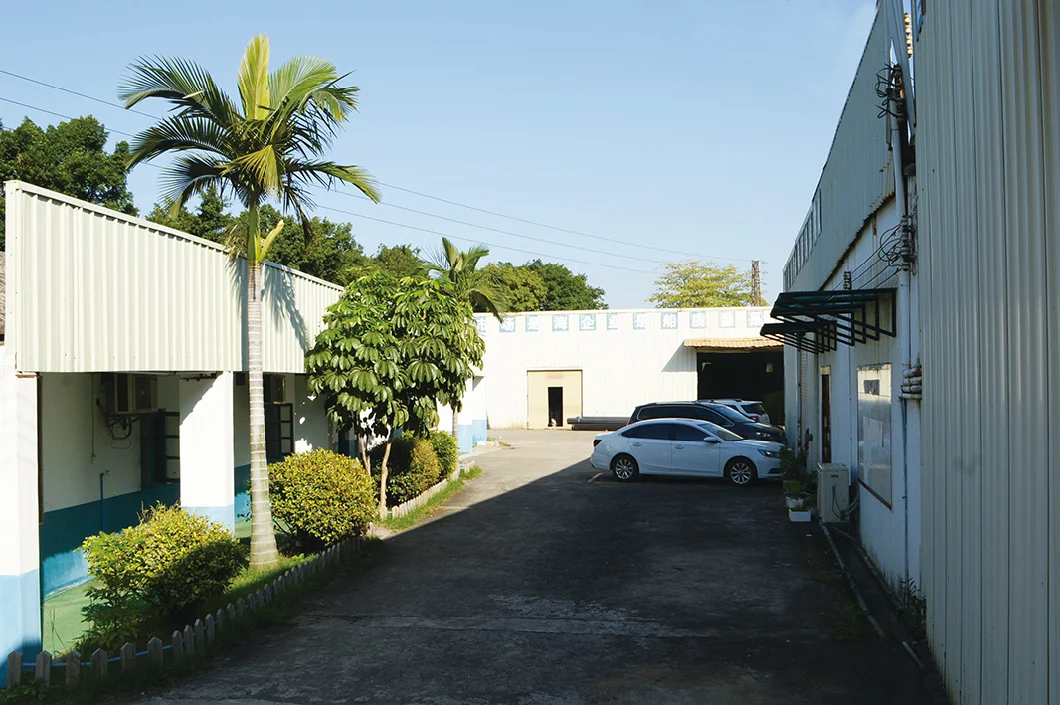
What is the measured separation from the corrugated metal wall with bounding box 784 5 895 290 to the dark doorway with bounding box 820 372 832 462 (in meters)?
1.92

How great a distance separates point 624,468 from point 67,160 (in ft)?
76.2

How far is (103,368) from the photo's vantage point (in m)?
9.16

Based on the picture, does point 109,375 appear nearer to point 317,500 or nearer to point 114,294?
point 114,294

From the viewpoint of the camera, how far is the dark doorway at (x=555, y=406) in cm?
4159

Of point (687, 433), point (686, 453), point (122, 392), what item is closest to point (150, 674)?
point (122, 392)

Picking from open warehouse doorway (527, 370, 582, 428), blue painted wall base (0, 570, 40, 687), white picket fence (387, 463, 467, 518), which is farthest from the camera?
open warehouse doorway (527, 370, 582, 428)

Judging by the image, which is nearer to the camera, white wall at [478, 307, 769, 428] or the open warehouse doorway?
white wall at [478, 307, 769, 428]

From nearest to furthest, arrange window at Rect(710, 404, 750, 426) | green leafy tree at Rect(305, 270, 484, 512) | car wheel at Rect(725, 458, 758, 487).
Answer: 1. green leafy tree at Rect(305, 270, 484, 512)
2. car wheel at Rect(725, 458, 758, 487)
3. window at Rect(710, 404, 750, 426)

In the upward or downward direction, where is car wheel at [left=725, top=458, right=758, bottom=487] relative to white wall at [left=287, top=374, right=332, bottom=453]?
downward

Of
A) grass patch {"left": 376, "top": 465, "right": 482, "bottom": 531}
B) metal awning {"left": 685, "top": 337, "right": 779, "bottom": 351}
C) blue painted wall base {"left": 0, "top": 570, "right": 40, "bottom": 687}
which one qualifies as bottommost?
grass patch {"left": 376, "top": 465, "right": 482, "bottom": 531}

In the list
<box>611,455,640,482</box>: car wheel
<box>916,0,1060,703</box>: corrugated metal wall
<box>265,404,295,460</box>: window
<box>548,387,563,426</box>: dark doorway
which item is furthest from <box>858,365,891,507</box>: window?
<box>548,387,563,426</box>: dark doorway

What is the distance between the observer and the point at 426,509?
16062mm

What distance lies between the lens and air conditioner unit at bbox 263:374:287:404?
52.9 ft

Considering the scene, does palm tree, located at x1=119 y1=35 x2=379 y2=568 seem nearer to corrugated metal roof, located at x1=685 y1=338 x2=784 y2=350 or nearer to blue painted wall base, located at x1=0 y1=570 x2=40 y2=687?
blue painted wall base, located at x1=0 y1=570 x2=40 y2=687
